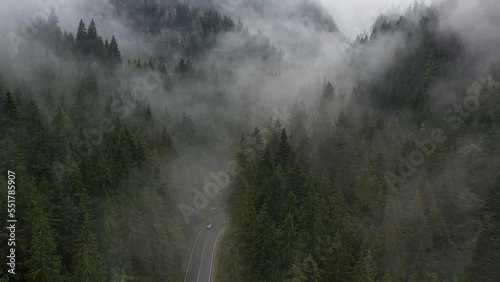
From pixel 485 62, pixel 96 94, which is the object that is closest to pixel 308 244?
pixel 96 94

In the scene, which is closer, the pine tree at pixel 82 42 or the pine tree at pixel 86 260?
the pine tree at pixel 86 260

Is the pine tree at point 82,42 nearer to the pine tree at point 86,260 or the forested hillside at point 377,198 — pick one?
the forested hillside at point 377,198

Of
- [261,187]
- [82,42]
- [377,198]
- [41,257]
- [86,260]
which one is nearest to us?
[41,257]

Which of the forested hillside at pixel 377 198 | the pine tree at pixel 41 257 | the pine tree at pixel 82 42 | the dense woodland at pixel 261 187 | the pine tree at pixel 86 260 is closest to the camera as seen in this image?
the pine tree at pixel 41 257

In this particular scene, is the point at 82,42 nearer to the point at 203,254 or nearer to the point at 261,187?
the point at 261,187

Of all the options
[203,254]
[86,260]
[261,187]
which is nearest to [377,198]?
[261,187]

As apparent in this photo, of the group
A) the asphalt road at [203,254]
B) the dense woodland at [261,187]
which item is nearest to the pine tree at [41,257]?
the dense woodland at [261,187]

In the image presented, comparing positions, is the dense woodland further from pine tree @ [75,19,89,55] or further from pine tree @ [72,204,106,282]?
pine tree @ [75,19,89,55]
